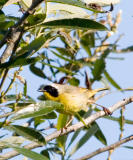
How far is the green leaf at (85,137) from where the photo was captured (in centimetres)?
215

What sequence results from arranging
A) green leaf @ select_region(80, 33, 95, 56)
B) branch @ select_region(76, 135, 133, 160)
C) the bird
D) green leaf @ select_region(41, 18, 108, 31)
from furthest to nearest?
1. the bird
2. green leaf @ select_region(80, 33, 95, 56)
3. branch @ select_region(76, 135, 133, 160)
4. green leaf @ select_region(41, 18, 108, 31)

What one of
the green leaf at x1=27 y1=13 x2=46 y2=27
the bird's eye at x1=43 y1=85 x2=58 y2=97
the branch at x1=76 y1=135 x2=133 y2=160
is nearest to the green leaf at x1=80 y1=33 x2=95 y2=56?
the bird's eye at x1=43 y1=85 x2=58 y2=97

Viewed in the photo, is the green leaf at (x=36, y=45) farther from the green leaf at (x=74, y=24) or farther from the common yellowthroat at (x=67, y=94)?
the common yellowthroat at (x=67, y=94)

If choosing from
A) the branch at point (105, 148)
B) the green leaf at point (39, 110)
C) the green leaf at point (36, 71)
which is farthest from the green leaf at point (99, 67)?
the green leaf at point (39, 110)

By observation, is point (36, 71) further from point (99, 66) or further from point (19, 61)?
point (19, 61)

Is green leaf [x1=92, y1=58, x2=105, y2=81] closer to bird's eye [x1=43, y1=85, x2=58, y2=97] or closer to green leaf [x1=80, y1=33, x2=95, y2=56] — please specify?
green leaf [x1=80, y1=33, x2=95, y2=56]

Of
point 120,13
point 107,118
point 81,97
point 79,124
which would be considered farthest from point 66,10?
point 81,97

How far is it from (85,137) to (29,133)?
84 centimetres

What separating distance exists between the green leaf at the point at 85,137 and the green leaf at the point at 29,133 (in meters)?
0.80

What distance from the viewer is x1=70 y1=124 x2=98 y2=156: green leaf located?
215 cm

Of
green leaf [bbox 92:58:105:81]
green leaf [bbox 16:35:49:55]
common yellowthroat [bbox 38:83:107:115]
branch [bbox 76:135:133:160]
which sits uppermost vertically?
green leaf [bbox 16:35:49:55]

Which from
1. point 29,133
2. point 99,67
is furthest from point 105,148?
point 99,67

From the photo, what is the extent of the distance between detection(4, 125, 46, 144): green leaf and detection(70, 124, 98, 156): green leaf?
0.80m

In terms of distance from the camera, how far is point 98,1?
1591 mm
